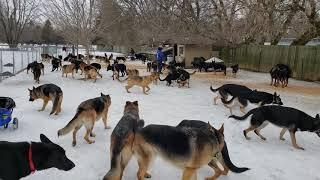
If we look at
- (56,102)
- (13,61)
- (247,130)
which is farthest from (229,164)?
(13,61)

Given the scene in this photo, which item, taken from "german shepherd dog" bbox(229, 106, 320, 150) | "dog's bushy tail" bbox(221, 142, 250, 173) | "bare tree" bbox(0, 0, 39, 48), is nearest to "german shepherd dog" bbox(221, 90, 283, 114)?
"german shepherd dog" bbox(229, 106, 320, 150)

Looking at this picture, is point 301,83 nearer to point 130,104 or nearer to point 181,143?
point 130,104

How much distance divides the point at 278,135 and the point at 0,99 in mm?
6750

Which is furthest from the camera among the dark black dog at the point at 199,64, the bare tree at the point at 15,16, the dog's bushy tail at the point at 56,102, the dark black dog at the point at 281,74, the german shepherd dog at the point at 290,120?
the bare tree at the point at 15,16

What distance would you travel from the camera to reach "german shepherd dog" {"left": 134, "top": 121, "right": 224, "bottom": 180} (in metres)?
4.97

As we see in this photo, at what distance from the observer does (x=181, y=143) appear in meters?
5.00

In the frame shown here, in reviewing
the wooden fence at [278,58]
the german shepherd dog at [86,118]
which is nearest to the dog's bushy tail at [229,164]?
the german shepherd dog at [86,118]

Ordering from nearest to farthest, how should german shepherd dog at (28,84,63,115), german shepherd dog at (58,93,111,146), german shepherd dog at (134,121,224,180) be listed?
german shepherd dog at (134,121,224,180) < german shepherd dog at (58,93,111,146) < german shepherd dog at (28,84,63,115)

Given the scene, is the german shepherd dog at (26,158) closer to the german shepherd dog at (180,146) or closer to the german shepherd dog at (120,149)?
the german shepherd dog at (120,149)

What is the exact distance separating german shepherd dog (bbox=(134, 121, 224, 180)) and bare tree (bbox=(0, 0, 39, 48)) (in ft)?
147

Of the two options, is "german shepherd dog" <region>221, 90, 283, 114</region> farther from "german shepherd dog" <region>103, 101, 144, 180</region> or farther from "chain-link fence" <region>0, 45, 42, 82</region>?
"chain-link fence" <region>0, 45, 42, 82</region>

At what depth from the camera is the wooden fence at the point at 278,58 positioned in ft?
71.0

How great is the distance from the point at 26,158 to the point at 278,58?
76.4 feet

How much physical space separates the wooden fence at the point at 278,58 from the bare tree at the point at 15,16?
1113 inches
